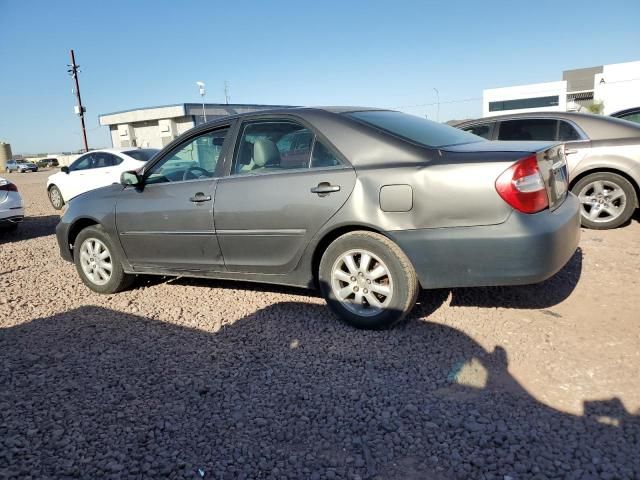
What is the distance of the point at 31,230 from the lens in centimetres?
980

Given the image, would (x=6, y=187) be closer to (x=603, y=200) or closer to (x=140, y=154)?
(x=140, y=154)

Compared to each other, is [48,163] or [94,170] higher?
[94,170]

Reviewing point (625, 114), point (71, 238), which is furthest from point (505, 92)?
point (71, 238)

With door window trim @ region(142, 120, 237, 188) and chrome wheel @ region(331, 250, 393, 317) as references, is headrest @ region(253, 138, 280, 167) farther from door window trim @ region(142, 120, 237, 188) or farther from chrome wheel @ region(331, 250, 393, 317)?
chrome wheel @ region(331, 250, 393, 317)

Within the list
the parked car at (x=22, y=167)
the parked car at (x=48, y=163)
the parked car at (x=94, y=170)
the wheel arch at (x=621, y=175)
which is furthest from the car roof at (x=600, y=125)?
the parked car at (x=48, y=163)

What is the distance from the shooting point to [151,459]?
2400 mm

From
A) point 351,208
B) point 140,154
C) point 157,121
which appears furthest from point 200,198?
point 157,121

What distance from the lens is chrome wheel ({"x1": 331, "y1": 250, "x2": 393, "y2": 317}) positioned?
11.8 feet

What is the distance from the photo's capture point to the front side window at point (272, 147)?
12.9 ft

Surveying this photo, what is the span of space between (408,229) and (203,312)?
2092mm

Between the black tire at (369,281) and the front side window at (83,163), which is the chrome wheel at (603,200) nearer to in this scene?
the black tire at (369,281)

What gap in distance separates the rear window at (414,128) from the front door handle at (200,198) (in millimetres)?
1378

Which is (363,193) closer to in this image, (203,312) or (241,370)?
(241,370)

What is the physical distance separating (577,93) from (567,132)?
55.9 m
